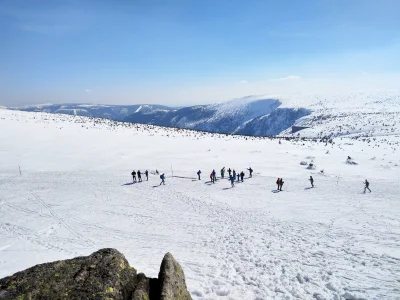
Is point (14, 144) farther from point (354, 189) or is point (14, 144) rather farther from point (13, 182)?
point (354, 189)

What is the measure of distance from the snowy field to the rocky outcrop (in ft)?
14.2

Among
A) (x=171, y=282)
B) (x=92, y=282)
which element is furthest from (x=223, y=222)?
(x=92, y=282)

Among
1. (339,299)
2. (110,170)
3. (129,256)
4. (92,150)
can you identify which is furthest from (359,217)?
(92,150)

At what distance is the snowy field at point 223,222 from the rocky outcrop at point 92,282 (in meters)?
4.34

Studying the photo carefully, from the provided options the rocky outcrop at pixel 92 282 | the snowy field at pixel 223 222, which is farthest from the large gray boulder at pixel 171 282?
the snowy field at pixel 223 222

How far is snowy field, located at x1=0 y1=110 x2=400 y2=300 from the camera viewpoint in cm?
1144

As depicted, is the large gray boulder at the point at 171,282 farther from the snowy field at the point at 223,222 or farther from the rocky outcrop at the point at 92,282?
the snowy field at the point at 223,222

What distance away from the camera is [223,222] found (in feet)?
60.8

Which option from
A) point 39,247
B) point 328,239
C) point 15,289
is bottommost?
point 39,247

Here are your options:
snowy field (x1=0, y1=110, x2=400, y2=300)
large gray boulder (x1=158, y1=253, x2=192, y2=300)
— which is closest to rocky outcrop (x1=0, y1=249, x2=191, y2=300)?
large gray boulder (x1=158, y1=253, x2=192, y2=300)

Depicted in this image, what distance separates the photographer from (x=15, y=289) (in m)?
5.17

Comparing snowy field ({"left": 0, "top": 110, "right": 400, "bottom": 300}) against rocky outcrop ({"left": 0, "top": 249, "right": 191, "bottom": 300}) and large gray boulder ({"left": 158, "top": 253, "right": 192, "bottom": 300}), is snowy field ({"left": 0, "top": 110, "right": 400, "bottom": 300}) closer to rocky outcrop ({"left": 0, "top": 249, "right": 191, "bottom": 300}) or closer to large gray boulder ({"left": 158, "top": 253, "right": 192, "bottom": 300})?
large gray boulder ({"left": 158, "top": 253, "right": 192, "bottom": 300})

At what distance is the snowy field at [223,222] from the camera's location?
1144 cm

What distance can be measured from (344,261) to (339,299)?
11.3ft
